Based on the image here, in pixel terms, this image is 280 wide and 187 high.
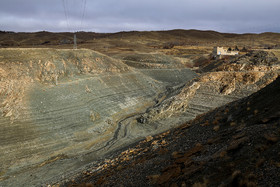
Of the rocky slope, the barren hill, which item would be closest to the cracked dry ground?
the barren hill

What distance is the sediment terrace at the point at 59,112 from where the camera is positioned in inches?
752

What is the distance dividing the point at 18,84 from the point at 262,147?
28.3 m

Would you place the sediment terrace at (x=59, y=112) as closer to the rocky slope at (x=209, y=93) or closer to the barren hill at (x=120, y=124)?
the barren hill at (x=120, y=124)

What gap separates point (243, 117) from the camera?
1266cm

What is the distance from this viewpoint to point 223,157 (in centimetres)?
838

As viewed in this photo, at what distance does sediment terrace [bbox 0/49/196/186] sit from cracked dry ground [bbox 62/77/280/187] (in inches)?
258

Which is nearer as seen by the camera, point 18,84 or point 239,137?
point 239,137

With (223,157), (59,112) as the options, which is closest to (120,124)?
(59,112)

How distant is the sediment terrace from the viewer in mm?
19094

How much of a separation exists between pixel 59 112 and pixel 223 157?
22.1 meters

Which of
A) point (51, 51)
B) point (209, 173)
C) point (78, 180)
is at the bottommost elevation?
point (78, 180)

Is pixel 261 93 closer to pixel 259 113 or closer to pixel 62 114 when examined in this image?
pixel 259 113

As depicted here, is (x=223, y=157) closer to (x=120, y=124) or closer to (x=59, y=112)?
(x=120, y=124)

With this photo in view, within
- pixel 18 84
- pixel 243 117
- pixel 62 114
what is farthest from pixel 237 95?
pixel 18 84
